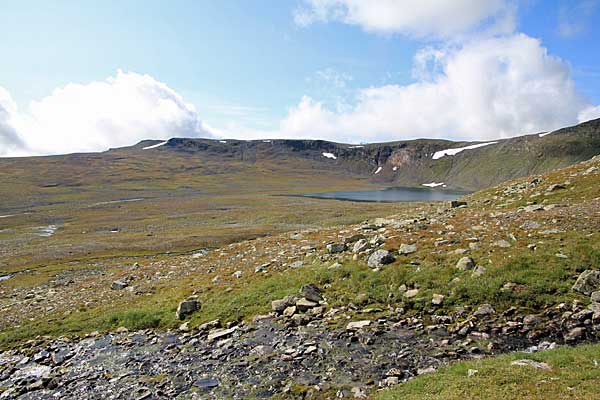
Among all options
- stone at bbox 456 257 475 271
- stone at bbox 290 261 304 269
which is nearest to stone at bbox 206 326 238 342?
stone at bbox 290 261 304 269

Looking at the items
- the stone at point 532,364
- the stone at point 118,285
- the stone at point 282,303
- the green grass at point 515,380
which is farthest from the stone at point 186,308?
the stone at point 532,364

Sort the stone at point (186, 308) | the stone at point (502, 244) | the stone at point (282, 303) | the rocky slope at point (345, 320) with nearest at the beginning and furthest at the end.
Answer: the rocky slope at point (345, 320) < the stone at point (282, 303) < the stone at point (502, 244) < the stone at point (186, 308)

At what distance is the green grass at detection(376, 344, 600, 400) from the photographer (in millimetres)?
9938

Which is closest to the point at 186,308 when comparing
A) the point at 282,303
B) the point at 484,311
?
the point at 282,303

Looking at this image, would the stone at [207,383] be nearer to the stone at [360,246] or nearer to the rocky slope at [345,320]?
the rocky slope at [345,320]

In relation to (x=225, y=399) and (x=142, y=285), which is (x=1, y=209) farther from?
(x=225, y=399)

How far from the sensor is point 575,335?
13.7 m

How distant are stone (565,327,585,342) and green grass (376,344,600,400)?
89 centimetres

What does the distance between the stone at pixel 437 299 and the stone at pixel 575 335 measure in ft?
15.2

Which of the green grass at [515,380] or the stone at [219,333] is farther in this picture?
the stone at [219,333]

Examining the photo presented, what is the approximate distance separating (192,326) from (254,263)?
30.5 ft

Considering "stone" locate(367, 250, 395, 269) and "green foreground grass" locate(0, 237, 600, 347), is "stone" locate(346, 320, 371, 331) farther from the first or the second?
"stone" locate(367, 250, 395, 269)

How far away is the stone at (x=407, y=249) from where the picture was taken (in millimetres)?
21953

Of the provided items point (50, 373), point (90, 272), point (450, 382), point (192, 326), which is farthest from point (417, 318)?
point (90, 272)
